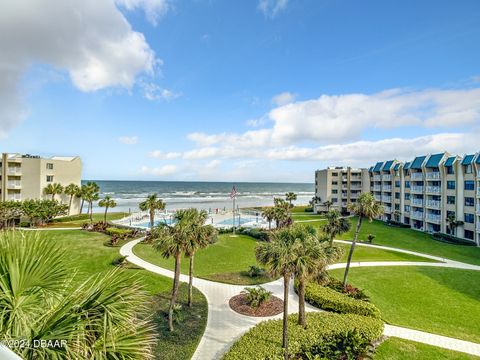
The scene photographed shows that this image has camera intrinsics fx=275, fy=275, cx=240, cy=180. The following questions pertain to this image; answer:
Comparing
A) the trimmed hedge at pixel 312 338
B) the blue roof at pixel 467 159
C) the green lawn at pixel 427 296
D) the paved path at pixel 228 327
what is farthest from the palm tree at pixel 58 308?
the blue roof at pixel 467 159

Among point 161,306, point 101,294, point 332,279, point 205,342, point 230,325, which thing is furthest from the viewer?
point 332,279

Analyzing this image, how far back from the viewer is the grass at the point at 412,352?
1482cm

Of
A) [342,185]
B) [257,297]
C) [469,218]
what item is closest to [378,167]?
[342,185]

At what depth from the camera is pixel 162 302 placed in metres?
20.9

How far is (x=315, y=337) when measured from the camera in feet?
50.2

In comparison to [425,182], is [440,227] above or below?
below

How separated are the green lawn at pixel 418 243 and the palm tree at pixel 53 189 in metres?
54.1

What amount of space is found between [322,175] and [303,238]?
6555 cm

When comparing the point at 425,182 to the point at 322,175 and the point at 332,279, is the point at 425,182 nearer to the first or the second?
the point at 322,175

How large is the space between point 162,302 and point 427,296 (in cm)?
2199

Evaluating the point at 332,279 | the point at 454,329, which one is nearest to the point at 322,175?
the point at 332,279

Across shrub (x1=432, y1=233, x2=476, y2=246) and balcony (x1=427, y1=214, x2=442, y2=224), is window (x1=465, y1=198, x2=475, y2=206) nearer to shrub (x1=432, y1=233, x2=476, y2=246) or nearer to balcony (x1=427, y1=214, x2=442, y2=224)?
balcony (x1=427, y1=214, x2=442, y2=224)

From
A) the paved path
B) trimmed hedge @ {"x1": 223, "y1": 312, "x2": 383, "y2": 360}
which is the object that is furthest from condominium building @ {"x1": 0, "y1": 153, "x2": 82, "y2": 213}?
trimmed hedge @ {"x1": 223, "y1": 312, "x2": 383, "y2": 360}

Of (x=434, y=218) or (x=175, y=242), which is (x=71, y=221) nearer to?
(x=175, y=242)
